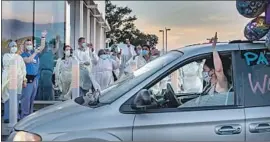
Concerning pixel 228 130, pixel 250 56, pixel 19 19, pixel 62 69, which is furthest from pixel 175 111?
pixel 19 19

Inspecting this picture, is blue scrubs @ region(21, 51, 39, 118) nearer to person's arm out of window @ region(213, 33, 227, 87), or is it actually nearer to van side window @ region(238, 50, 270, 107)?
person's arm out of window @ region(213, 33, 227, 87)

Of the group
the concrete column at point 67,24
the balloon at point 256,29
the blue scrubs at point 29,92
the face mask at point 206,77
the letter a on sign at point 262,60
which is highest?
the concrete column at point 67,24

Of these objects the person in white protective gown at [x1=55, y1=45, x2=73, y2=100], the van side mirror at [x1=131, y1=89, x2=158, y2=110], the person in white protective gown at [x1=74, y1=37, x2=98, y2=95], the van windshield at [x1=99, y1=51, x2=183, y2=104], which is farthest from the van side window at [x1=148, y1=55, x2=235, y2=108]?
the person in white protective gown at [x1=74, y1=37, x2=98, y2=95]

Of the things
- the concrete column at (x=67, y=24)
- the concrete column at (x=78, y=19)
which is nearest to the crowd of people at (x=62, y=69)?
the concrete column at (x=67, y=24)

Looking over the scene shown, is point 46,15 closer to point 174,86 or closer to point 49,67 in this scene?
point 49,67

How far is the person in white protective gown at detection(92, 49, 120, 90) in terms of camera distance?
37.3 ft

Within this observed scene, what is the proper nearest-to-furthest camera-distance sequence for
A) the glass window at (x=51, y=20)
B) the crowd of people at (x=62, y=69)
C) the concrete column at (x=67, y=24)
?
the crowd of people at (x=62, y=69) < the glass window at (x=51, y=20) < the concrete column at (x=67, y=24)

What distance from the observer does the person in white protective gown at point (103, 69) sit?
1136 cm

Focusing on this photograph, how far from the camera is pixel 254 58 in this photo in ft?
13.4

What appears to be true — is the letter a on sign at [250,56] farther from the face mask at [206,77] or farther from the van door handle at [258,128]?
the van door handle at [258,128]

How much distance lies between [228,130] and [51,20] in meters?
13.7

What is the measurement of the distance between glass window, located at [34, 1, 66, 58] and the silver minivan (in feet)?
36.9

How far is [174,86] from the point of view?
4605 millimetres

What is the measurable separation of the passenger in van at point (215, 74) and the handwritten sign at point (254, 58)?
0.26m
